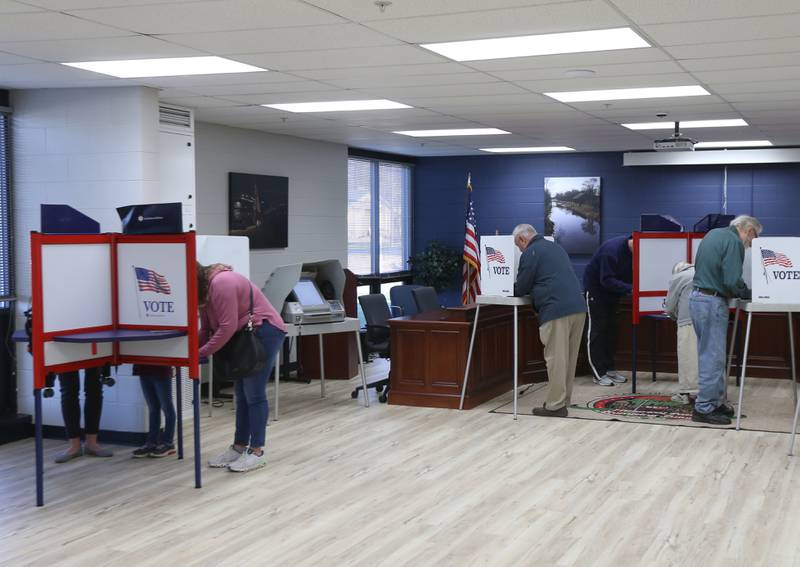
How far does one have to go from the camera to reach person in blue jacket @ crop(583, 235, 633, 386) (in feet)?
28.6

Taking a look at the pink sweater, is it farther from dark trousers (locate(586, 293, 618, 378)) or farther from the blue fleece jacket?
dark trousers (locate(586, 293, 618, 378))

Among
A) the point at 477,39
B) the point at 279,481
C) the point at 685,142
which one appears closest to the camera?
the point at 477,39

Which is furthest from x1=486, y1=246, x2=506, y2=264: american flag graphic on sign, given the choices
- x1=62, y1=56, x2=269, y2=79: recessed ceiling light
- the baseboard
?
the baseboard

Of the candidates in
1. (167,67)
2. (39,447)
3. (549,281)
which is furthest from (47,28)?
(549,281)

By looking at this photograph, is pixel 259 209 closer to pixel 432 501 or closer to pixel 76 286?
pixel 76 286

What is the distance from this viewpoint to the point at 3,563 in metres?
4.18

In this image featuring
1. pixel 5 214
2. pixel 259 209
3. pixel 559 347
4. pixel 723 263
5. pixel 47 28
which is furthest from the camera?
pixel 259 209

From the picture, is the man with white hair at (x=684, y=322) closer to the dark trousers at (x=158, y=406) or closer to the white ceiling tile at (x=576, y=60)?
the white ceiling tile at (x=576, y=60)

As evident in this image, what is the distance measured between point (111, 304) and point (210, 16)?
1.86 metres

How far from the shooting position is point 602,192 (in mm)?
12617

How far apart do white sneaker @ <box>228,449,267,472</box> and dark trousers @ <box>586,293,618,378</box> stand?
13.6 ft

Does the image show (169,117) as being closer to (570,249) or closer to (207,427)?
(207,427)

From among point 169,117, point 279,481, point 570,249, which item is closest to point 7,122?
point 169,117

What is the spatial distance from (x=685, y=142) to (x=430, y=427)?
3718 millimetres
